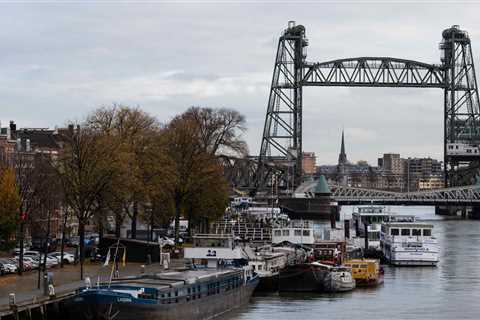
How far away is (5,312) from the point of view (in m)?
39.3

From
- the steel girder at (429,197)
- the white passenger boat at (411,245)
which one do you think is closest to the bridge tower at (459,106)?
the steel girder at (429,197)

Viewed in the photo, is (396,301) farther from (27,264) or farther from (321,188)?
(321,188)

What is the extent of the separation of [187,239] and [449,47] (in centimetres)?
9835

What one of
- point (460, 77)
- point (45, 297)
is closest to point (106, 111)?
point (45, 297)

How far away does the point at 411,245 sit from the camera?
258ft

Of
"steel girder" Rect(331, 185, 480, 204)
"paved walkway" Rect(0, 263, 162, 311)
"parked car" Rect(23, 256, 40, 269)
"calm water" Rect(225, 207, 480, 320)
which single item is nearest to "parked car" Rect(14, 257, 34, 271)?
"parked car" Rect(23, 256, 40, 269)

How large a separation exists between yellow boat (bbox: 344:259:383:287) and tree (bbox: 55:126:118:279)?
14.0m

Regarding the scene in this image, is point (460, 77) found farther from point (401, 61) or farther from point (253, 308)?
point (253, 308)

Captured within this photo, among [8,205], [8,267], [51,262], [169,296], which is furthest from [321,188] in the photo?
[169,296]

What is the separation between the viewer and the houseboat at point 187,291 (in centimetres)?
4119

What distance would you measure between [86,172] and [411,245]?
26.4 m

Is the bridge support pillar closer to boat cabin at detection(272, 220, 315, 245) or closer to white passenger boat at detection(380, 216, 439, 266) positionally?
white passenger boat at detection(380, 216, 439, 266)

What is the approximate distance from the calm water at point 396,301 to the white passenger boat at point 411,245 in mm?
3010

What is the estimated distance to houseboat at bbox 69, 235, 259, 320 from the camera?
41.2 meters
